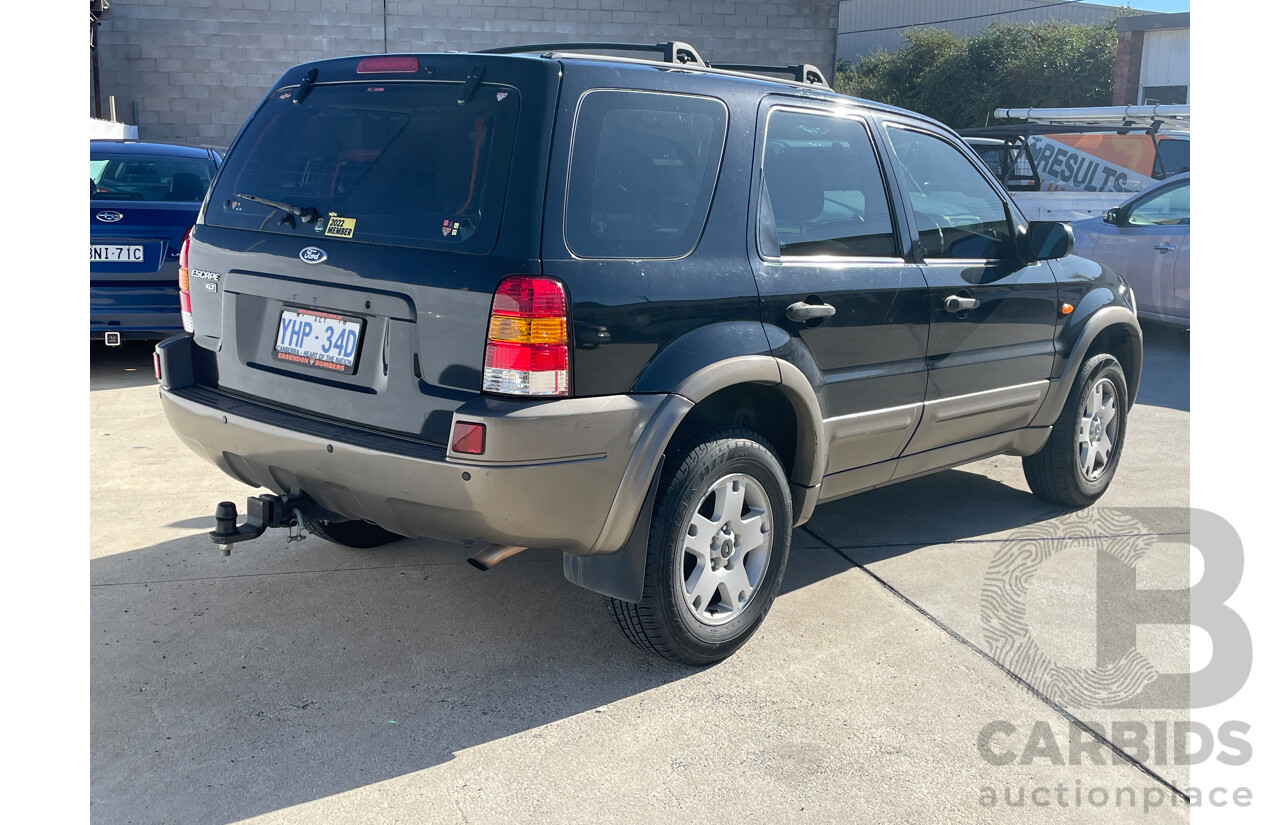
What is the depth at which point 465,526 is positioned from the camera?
10.1 feet

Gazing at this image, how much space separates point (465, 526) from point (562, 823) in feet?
2.77

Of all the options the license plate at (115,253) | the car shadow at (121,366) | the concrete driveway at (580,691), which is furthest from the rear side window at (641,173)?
the license plate at (115,253)

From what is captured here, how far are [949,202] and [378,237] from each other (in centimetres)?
243

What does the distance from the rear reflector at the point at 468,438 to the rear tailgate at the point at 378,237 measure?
10 cm

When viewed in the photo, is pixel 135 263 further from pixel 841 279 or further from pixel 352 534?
pixel 841 279

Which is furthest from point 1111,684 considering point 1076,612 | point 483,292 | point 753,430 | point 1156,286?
point 1156,286

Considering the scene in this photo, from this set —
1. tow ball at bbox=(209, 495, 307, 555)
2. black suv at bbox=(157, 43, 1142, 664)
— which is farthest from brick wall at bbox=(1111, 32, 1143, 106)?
tow ball at bbox=(209, 495, 307, 555)

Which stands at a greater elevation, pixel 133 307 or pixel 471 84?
pixel 471 84

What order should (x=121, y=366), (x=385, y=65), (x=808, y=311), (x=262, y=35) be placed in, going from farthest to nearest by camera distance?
(x=262, y=35) → (x=121, y=366) → (x=808, y=311) → (x=385, y=65)

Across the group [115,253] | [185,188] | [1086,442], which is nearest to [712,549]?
[1086,442]

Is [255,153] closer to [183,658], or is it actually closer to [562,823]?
[183,658]

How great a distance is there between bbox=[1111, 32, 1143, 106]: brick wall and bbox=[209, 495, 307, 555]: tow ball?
31.4m

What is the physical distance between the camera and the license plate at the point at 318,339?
322 cm

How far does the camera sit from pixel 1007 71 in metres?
34.3
